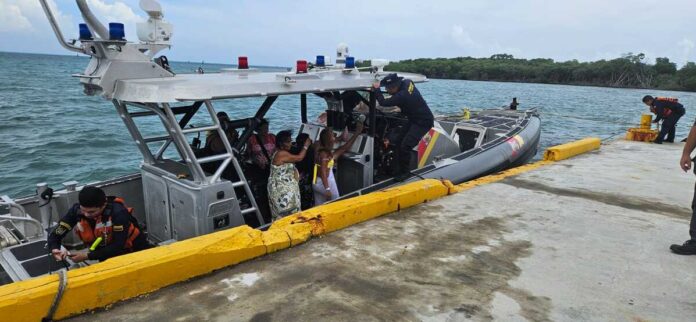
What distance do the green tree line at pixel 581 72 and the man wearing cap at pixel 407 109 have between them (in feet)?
189

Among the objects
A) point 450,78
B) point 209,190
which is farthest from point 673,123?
point 450,78

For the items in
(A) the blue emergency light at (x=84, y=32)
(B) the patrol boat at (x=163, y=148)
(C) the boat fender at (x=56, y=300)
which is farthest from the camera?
(A) the blue emergency light at (x=84, y=32)

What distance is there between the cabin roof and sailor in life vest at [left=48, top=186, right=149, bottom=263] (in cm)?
82

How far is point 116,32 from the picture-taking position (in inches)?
149

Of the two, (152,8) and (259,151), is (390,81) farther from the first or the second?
(152,8)

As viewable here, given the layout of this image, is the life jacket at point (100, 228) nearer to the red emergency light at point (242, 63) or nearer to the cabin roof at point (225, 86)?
the cabin roof at point (225, 86)

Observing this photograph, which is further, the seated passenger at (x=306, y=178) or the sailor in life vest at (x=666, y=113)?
the sailor in life vest at (x=666, y=113)

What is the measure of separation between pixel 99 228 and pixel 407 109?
3.55 m

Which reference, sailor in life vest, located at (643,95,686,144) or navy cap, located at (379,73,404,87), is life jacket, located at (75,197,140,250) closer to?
navy cap, located at (379,73,404,87)

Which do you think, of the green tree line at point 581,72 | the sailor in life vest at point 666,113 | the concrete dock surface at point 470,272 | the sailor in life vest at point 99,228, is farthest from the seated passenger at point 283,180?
the green tree line at point 581,72

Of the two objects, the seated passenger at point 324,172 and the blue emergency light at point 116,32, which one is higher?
the blue emergency light at point 116,32

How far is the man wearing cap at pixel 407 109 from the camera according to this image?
17.6ft

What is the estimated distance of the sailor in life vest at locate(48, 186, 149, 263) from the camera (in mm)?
3209

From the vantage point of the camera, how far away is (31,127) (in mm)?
14578
